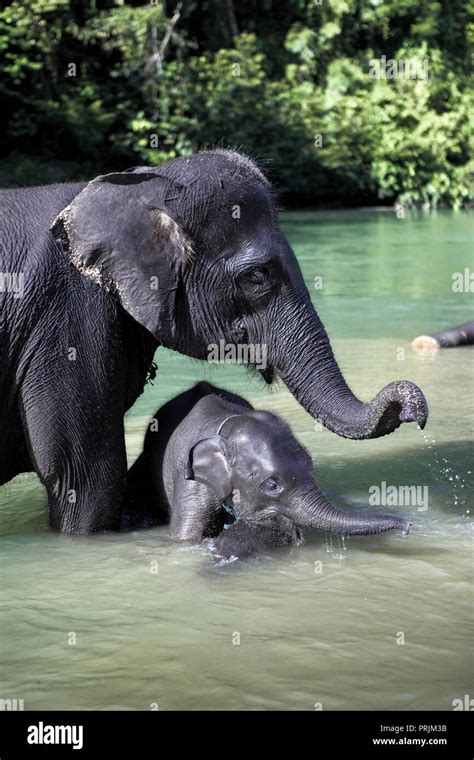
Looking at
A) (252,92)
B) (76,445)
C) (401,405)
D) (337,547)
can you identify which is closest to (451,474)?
(337,547)

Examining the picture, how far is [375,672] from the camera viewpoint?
4.82 metres

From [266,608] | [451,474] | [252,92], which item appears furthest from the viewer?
[252,92]

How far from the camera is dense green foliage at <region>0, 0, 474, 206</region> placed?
106ft

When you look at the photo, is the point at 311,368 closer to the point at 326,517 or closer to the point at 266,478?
the point at 266,478

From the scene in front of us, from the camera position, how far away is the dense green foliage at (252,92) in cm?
3231

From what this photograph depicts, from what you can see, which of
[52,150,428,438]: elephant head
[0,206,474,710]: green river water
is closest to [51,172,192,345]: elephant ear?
[52,150,428,438]: elephant head

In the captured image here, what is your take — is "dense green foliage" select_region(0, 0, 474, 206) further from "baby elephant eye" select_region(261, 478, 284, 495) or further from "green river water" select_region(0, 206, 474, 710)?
"baby elephant eye" select_region(261, 478, 284, 495)

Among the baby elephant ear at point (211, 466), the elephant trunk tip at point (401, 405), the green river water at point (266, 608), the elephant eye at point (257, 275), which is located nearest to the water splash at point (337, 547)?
the green river water at point (266, 608)

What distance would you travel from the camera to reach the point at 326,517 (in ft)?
20.2

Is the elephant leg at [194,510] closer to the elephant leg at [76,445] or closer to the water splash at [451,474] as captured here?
the elephant leg at [76,445]

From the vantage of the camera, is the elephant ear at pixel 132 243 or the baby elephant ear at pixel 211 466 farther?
the baby elephant ear at pixel 211 466

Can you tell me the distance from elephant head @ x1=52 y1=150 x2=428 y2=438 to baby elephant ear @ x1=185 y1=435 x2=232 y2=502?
520mm

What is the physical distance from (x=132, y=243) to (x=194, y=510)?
1.53 metres

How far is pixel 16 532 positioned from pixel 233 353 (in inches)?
67.9
